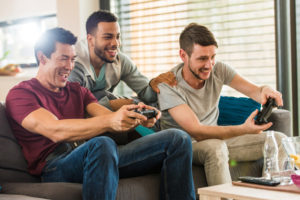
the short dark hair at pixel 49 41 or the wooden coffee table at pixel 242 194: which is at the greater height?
the short dark hair at pixel 49 41

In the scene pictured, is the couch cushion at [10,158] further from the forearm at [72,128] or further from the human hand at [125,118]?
the human hand at [125,118]

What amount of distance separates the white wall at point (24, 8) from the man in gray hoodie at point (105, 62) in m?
2.58

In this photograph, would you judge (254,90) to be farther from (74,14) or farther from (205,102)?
(74,14)

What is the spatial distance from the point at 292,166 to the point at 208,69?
919 mm

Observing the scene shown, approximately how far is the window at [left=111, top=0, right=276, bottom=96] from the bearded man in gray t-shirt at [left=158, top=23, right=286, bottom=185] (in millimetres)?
844

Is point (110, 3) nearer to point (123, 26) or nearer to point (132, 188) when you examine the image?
point (123, 26)

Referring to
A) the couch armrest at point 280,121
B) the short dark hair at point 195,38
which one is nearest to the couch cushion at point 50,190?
the short dark hair at point 195,38

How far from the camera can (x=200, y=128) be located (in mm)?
2357

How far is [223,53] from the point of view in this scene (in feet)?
12.0

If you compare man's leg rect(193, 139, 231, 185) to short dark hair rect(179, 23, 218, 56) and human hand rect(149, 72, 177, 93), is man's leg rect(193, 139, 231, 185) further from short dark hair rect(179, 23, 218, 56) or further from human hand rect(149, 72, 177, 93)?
short dark hair rect(179, 23, 218, 56)

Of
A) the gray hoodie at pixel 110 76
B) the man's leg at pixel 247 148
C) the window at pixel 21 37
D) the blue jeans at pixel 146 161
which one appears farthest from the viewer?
the window at pixel 21 37

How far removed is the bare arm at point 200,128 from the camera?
7.54ft

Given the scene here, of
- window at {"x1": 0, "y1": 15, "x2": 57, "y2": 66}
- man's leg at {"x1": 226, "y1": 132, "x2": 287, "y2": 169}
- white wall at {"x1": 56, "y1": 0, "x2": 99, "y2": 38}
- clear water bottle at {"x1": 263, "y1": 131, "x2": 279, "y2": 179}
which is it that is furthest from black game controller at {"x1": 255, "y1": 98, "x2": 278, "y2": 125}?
window at {"x1": 0, "y1": 15, "x2": 57, "y2": 66}

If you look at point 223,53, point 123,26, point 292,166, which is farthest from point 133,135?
point 123,26
